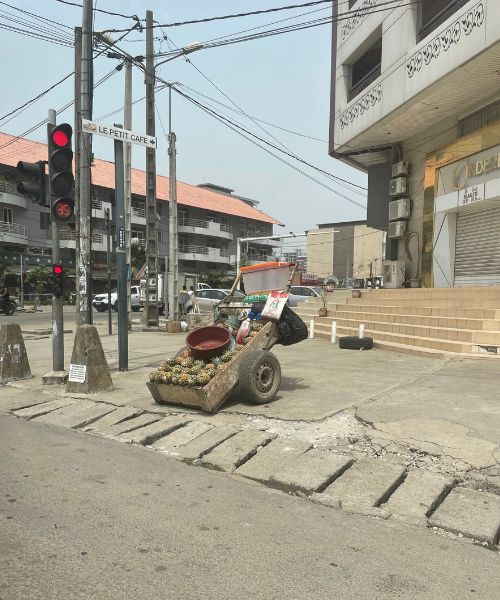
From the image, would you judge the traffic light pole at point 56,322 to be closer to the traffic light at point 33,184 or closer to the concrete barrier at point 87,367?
the traffic light at point 33,184

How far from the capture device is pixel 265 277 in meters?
8.08

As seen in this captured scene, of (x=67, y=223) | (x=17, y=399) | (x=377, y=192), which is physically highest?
(x=377, y=192)

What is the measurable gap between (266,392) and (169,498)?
2.93m

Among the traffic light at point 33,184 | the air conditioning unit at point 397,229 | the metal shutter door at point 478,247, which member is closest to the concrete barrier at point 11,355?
the traffic light at point 33,184

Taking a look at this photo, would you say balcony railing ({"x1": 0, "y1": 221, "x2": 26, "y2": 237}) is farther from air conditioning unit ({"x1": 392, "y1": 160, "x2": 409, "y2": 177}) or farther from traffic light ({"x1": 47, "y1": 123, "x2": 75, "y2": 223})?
traffic light ({"x1": 47, "y1": 123, "x2": 75, "y2": 223})

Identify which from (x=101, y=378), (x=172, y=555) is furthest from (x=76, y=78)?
(x=172, y=555)

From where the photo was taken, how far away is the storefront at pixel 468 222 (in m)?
14.2

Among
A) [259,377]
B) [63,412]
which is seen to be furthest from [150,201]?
[259,377]

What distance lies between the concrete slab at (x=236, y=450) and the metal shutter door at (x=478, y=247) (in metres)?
11.4

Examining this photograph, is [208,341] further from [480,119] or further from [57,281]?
[480,119]

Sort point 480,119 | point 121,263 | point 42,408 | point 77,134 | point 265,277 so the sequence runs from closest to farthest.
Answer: point 42,408, point 265,277, point 121,263, point 77,134, point 480,119

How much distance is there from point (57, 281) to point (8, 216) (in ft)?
108

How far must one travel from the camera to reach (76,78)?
11.4 metres

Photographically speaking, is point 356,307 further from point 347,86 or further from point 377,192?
point 347,86
